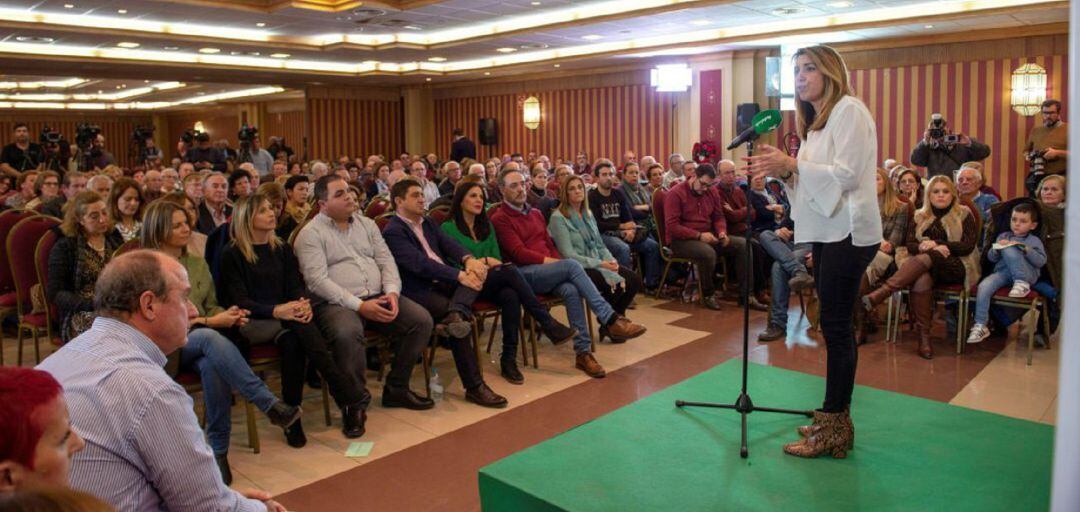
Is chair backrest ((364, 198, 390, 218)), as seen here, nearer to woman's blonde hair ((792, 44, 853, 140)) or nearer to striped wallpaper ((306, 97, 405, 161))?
woman's blonde hair ((792, 44, 853, 140))

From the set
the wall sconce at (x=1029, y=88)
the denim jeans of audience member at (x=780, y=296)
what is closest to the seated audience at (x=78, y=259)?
the denim jeans of audience member at (x=780, y=296)

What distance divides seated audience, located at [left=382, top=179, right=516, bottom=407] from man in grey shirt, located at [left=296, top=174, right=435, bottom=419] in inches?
5.6

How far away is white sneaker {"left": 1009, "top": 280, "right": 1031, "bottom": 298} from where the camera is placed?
4.98 metres

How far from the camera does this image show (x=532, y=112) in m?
15.1

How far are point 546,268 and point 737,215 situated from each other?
2610 mm

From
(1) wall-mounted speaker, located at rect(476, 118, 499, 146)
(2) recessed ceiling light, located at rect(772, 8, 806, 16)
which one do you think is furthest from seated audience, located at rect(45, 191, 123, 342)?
(1) wall-mounted speaker, located at rect(476, 118, 499, 146)

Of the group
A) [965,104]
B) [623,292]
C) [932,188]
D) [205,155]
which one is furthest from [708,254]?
[205,155]

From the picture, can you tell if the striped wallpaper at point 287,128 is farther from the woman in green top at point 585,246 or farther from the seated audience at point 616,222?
the woman in green top at point 585,246

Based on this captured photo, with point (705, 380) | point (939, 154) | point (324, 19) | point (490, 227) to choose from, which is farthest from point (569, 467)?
point (324, 19)

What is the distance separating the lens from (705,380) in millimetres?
3838

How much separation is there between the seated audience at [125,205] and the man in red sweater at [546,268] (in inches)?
78.9

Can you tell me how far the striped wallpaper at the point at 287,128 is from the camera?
20.4 m

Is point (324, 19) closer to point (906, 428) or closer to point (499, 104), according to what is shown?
point (499, 104)

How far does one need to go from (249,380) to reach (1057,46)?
9593 millimetres
